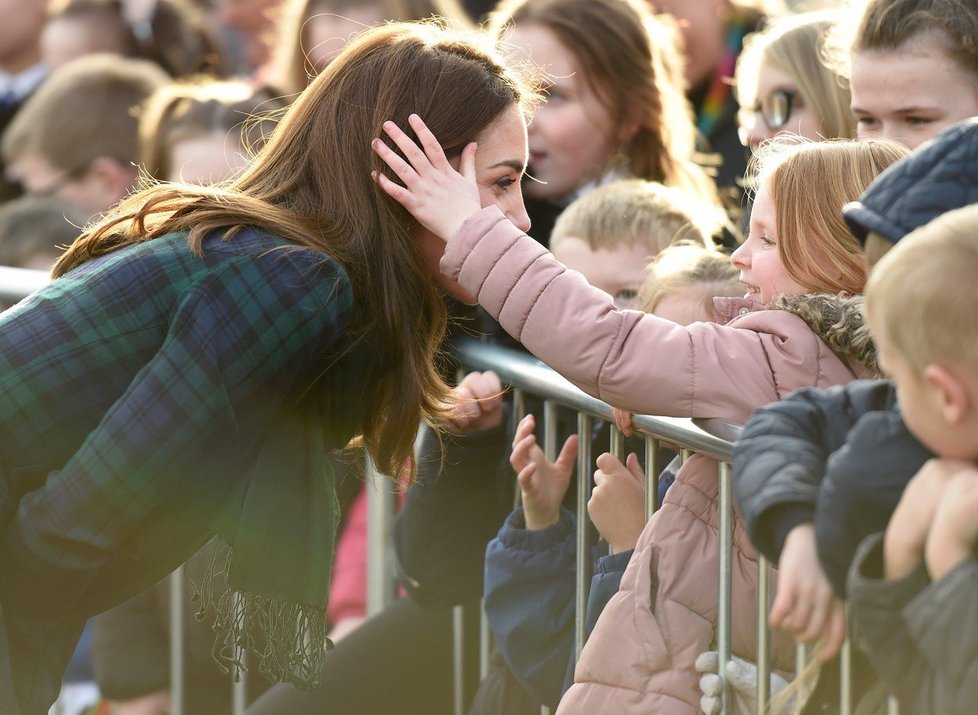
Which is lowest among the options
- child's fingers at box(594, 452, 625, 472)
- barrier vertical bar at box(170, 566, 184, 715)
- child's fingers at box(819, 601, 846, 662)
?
barrier vertical bar at box(170, 566, 184, 715)

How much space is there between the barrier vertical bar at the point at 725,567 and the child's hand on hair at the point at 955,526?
781 mm

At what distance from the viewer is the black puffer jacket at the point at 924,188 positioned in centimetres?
203

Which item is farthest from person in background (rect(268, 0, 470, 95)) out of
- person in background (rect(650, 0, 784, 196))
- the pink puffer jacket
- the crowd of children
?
the pink puffer jacket

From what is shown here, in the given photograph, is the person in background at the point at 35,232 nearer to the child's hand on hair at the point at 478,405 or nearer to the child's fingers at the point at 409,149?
the child's hand on hair at the point at 478,405

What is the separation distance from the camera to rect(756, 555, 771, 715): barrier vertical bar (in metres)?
2.53

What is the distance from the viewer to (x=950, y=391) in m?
1.78

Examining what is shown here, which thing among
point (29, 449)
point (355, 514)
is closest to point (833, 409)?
point (29, 449)

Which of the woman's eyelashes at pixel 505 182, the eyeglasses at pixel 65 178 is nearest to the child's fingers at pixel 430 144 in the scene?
the woman's eyelashes at pixel 505 182

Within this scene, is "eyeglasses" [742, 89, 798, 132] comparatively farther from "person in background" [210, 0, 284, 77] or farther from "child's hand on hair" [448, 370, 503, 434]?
"person in background" [210, 0, 284, 77]

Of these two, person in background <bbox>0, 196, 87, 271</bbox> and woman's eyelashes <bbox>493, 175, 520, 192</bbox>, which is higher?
woman's eyelashes <bbox>493, 175, 520, 192</bbox>

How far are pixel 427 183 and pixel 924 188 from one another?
3.27 feet

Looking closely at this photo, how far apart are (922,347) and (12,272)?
10.3 ft

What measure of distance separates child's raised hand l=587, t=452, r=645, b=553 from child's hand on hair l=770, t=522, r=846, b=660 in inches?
40.6

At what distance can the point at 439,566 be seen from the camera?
381cm
